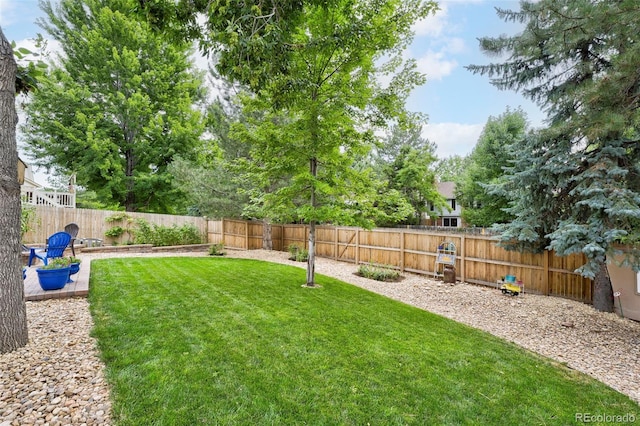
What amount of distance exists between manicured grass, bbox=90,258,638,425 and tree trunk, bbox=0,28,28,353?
806mm

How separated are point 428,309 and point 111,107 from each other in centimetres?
1742

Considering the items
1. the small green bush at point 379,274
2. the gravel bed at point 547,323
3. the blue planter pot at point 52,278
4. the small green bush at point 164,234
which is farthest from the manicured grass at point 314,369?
the small green bush at point 164,234

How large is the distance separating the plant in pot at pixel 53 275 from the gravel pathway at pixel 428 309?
43cm

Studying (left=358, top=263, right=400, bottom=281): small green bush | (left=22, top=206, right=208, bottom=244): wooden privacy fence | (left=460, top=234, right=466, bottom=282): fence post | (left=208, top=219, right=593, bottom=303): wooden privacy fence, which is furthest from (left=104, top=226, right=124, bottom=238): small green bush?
(left=460, top=234, right=466, bottom=282): fence post

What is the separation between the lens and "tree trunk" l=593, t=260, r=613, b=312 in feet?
19.2

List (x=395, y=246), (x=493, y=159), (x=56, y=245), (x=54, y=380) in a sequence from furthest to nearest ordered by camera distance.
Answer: (x=493, y=159)
(x=395, y=246)
(x=56, y=245)
(x=54, y=380)

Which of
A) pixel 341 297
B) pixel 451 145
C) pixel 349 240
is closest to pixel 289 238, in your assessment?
pixel 349 240

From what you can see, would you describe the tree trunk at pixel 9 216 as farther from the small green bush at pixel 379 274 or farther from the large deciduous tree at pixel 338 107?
the small green bush at pixel 379 274

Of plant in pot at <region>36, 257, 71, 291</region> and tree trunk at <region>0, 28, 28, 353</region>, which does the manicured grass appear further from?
tree trunk at <region>0, 28, 28, 353</region>

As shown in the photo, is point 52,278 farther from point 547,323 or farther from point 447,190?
point 447,190

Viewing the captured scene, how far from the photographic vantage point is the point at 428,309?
19.3ft

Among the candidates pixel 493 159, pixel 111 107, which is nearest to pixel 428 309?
pixel 493 159

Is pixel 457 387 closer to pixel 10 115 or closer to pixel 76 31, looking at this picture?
pixel 10 115

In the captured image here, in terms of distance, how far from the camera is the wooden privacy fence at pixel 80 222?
36.6 ft
